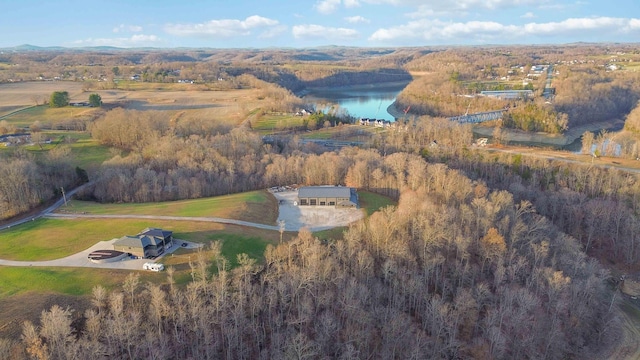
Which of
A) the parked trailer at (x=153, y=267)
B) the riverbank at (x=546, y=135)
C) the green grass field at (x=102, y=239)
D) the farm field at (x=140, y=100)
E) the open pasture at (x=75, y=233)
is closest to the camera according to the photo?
the green grass field at (x=102, y=239)

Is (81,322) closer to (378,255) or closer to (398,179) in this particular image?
(378,255)

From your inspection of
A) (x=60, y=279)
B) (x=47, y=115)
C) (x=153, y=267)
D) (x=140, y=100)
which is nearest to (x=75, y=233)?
(x=60, y=279)

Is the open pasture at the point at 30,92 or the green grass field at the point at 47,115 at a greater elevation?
the open pasture at the point at 30,92

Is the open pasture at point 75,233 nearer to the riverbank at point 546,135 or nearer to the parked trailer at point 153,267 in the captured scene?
the parked trailer at point 153,267

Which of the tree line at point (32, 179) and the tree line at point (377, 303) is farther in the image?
the tree line at point (32, 179)

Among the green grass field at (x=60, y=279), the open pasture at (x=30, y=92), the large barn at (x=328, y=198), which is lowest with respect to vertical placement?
the green grass field at (x=60, y=279)

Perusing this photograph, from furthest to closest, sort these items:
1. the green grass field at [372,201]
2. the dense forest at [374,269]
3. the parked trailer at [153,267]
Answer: the green grass field at [372,201] < the parked trailer at [153,267] < the dense forest at [374,269]

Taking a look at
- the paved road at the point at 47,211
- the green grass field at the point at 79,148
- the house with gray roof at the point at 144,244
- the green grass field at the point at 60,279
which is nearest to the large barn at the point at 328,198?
the house with gray roof at the point at 144,244
